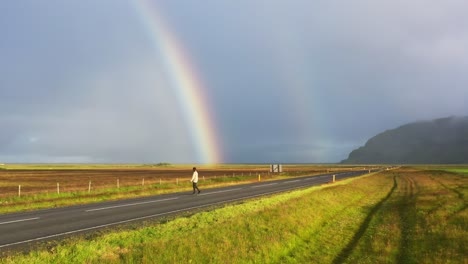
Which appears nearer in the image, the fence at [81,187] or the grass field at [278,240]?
the grass field at [278,240]

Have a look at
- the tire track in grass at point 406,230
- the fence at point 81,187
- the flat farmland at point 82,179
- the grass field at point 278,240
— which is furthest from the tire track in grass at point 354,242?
the flat farmland at point 82,179

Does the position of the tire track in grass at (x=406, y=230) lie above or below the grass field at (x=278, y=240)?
below

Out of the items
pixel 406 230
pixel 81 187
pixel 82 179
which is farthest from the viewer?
pixel 82 179

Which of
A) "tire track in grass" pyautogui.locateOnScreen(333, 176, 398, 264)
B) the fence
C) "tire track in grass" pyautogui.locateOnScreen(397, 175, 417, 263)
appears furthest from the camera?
the fence

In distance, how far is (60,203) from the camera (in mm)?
27344

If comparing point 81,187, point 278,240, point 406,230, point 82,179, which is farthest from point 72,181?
point 406,230

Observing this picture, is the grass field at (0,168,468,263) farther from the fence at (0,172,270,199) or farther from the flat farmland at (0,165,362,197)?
the flat farmland at (0,165,362,197)

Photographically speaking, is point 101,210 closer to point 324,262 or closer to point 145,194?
point 145,194

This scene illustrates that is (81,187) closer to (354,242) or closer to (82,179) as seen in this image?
(82,179)

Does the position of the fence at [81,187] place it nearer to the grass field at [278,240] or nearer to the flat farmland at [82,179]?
the flat farmland at [82,179]

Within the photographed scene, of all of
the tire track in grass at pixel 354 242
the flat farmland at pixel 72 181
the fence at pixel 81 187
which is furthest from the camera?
the flat farmland at pixel 72 181

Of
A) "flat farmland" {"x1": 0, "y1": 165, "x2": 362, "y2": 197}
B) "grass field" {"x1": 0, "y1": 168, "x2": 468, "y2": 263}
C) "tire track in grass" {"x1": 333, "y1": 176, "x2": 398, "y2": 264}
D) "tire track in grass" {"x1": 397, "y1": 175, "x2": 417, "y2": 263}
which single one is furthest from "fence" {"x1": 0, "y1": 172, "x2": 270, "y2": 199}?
"tire track in grass" {"x1": 397, "y1": 175, "x2": 417, "y2": 263}

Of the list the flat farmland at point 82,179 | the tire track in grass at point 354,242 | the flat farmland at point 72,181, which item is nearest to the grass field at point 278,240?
the tire track in grass at point 354,242

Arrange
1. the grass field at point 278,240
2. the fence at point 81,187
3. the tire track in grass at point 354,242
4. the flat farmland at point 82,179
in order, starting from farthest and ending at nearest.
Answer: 1. the flat farmland at point 82,179
2. the fence at point 81,187
3. the tire track in grass at point 354,242
4. the grass field at point 278,240
